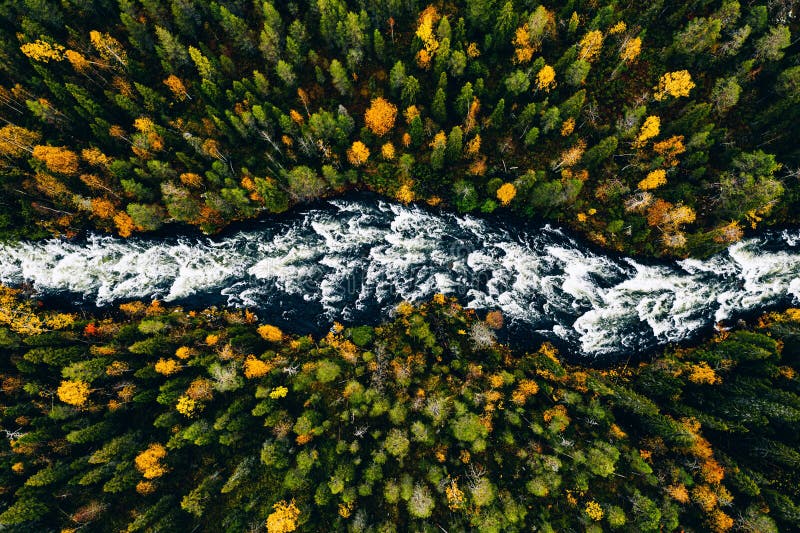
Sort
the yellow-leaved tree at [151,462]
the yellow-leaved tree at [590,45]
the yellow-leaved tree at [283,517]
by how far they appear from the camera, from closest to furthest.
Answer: the yellow-leaved tree at [283,517], the yellow-leaved tree at [151,462], the yellow-leaved tree at [590,45]

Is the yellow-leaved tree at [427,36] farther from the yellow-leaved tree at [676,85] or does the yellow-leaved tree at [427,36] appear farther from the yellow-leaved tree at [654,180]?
the yellow-leaved tree at [654,180]

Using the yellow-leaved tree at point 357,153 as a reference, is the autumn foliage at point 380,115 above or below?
above

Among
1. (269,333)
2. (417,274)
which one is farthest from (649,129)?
(269,333)

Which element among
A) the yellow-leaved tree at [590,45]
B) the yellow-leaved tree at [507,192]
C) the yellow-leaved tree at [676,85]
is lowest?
the yellow-leaved tree at [507,192]

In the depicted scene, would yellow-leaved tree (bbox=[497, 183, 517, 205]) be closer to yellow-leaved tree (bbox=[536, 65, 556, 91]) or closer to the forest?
yellow-leaved tree (bbox=[536, 65, 556, 91])

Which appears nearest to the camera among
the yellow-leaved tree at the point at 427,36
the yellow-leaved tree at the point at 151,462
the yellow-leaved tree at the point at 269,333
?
the yellow-leaved tree at the point at 151,462

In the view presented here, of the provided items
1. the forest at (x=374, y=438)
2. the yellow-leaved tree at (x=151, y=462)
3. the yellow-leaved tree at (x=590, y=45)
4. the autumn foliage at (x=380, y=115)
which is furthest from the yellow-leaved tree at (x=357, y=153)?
the yellow-leaved tree at (x=151, y=462)

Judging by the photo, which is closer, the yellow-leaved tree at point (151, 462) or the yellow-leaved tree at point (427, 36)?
the yellow-leaved tree at point (151, 462)
